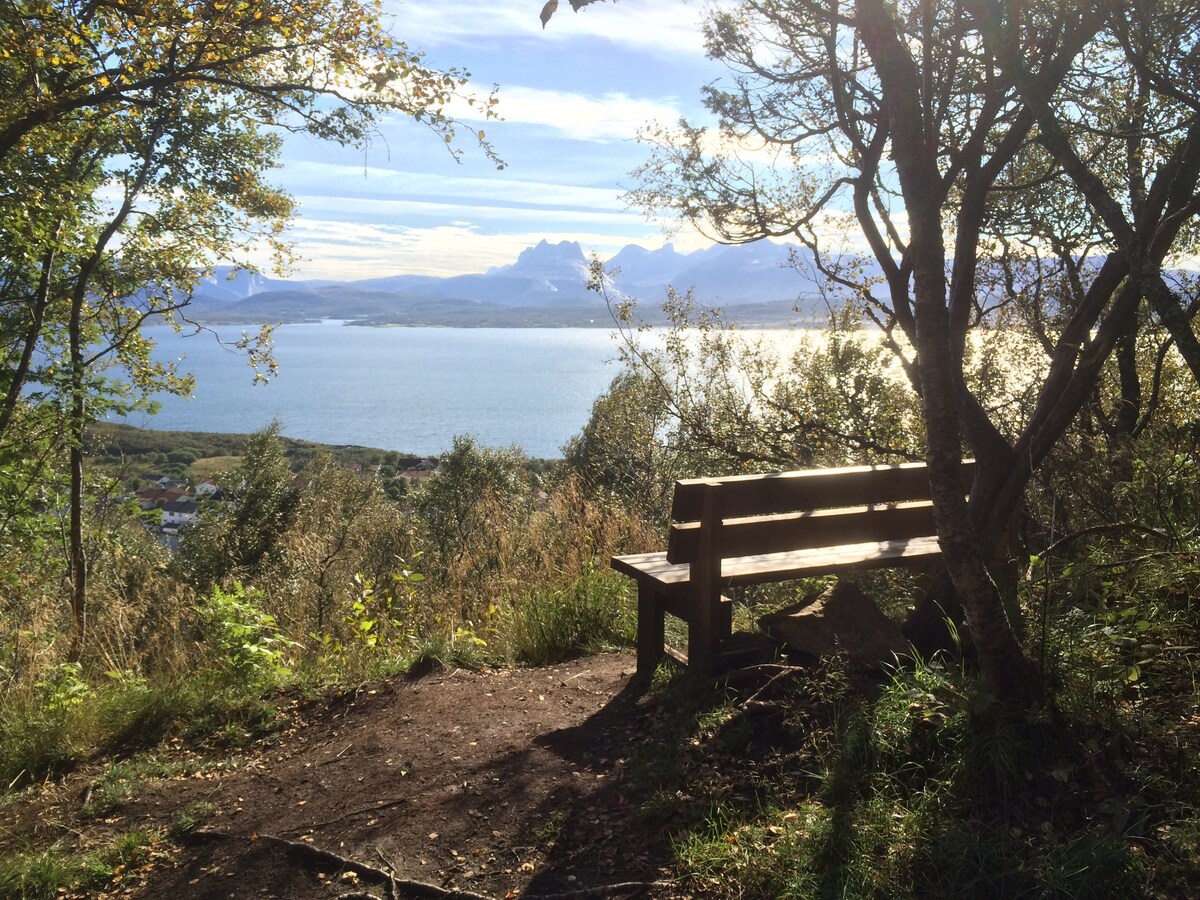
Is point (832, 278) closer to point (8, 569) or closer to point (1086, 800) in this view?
point (1086, 800)

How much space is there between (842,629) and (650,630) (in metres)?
1.07

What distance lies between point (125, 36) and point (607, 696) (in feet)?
17.0

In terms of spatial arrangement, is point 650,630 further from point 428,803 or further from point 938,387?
point 938,387

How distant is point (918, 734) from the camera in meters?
3.02

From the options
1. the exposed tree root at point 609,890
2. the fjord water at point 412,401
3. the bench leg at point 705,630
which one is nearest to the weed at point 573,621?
the bench leg at point 705,630

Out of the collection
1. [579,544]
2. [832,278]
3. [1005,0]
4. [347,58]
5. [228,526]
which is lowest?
[228,526]

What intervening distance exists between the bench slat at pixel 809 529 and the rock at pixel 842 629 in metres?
0.30

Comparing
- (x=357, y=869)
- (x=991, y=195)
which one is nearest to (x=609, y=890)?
(x=357, y=869)

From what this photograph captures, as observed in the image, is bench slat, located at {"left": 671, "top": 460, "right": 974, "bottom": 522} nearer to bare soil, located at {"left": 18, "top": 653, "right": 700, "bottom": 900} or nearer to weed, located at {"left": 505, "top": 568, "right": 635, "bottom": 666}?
bare soil, located at {"left": 18, "top": 653, "right": 700, "bottom": 900}

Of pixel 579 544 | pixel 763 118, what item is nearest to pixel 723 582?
pixel 579 544

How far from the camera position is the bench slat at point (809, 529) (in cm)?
414

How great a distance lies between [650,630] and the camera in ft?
15.1

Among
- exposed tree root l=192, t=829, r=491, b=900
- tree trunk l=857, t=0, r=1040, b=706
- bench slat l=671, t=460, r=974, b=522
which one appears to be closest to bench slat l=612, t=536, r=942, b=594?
bench slat l=671, t=460, r=974, b=522

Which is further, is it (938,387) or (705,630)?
(705,630)
